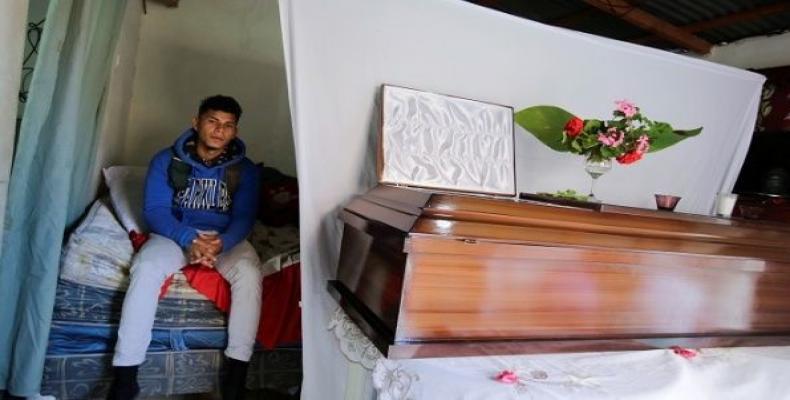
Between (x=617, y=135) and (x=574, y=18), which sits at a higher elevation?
(x=574, y=18)

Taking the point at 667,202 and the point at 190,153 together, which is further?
A: the point at 190,153

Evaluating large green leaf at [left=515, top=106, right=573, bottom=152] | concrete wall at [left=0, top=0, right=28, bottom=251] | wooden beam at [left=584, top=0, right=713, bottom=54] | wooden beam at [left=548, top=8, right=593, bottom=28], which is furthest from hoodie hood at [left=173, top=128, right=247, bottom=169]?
wooden beam at [left=548, top=8, right=593, bottom=28]

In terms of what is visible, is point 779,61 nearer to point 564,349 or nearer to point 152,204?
point 564,349

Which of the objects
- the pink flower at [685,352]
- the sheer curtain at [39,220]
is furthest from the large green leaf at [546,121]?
the sheer curtain at [39,220]

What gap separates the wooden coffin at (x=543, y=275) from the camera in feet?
2.85

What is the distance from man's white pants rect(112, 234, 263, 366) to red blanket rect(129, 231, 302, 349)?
0.04m

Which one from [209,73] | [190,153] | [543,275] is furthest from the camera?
[209,73]

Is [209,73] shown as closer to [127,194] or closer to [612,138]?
[127,194]

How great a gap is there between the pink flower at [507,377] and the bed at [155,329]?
885mm

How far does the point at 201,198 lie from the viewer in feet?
5.61

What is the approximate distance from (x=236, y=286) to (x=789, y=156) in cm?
325

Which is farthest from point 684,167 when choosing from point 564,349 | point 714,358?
point 564,349

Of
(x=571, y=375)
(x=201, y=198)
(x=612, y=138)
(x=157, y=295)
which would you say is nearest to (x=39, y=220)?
(x=157, y=295)

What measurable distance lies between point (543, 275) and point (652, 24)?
302cm
